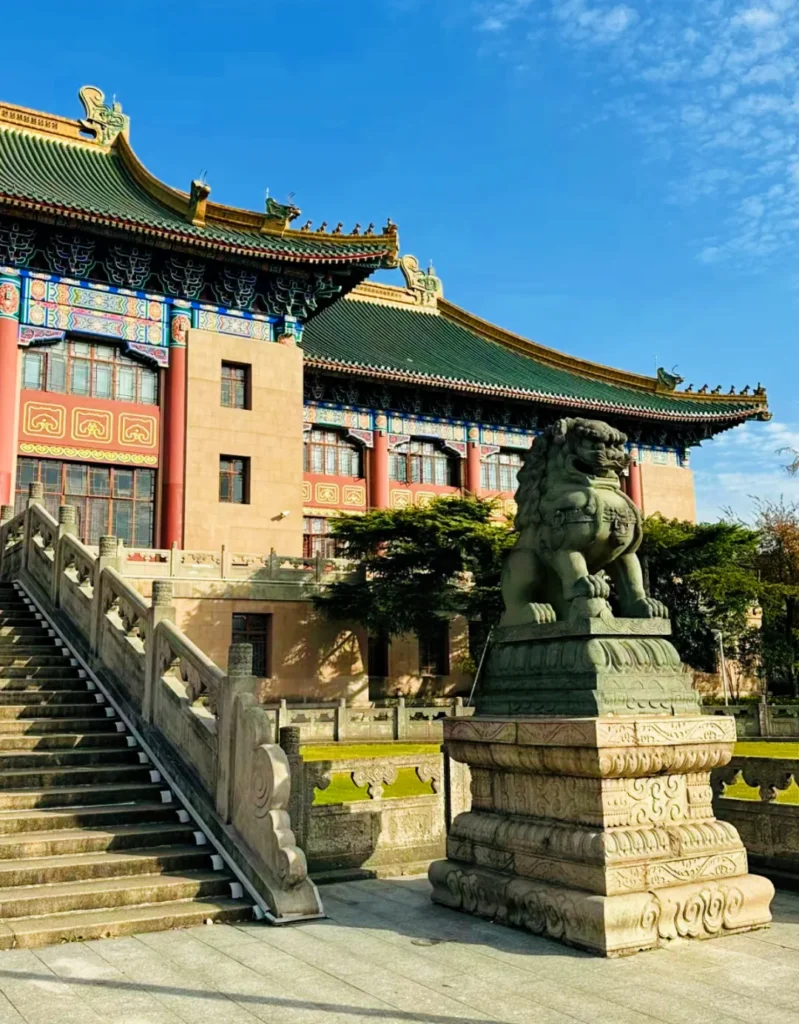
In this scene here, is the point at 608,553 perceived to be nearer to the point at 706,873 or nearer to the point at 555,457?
the point at 555,457

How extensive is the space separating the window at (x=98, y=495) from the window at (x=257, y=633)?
9.72ft

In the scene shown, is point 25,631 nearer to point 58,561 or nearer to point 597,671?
point 58,561

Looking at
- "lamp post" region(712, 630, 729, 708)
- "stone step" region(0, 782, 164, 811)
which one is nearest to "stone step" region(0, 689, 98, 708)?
"stone step" region(0, 782, 164, 811)

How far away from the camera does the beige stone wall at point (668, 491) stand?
35219 mm

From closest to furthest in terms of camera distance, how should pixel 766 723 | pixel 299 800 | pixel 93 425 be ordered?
pixel 299 800 < pixel 766 723 < pixel 93 425

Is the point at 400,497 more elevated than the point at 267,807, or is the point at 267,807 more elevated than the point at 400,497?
the point at 400,497

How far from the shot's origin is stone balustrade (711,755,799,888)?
7203mm

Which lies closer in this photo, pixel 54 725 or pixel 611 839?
pixel 611 839

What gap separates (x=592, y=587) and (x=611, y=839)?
1586mm

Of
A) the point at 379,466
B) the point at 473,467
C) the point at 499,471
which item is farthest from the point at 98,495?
the point at 499,471

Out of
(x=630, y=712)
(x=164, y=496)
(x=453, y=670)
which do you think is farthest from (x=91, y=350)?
(x=630, y=712)

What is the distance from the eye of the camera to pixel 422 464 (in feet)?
102

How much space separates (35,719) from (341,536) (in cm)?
1668

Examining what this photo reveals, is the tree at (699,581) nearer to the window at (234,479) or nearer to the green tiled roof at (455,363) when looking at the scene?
the green tiled roof at (455,363)
